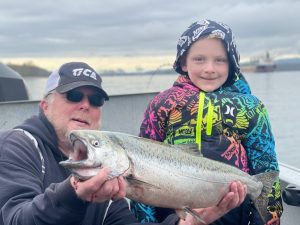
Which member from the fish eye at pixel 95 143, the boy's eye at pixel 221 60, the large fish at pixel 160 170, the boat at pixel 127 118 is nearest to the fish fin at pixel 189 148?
the large fish at pixel 160 170

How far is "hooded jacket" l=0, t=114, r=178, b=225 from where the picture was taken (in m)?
2.99

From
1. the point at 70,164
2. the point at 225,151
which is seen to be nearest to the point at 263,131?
the point at 225,151

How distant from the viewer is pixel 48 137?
370 centimetres

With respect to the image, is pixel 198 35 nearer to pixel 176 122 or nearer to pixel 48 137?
pixel 176 122

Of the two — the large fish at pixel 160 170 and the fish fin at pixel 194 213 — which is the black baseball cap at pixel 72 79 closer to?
the large fish at pixel 160 170

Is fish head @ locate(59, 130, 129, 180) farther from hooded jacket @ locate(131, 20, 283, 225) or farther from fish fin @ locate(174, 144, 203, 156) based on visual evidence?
hooded jacket @ locate(131, 20, 283, 225)

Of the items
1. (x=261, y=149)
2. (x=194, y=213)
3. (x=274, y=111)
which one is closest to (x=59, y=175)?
Result: (x=194, y=213)

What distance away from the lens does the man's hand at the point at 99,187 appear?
2.83m

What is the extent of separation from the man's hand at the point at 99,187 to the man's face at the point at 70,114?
0.92 m

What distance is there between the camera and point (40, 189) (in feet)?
10.9

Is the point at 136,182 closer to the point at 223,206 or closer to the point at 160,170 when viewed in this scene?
the point at 160,170

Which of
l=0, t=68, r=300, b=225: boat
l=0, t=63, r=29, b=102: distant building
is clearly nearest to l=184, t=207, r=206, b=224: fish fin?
l=0, t=68, r=300, b=225: boat

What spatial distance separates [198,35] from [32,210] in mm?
2092

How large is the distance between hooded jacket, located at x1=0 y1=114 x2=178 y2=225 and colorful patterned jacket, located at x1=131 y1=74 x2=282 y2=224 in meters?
0.56
